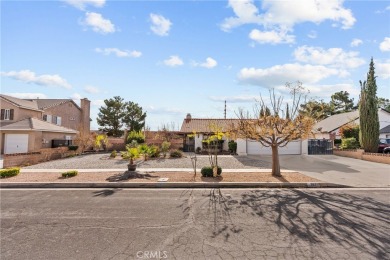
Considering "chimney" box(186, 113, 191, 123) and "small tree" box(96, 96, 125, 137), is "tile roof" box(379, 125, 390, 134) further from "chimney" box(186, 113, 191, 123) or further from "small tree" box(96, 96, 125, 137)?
"small tree" box(96, 96, 125, 137)

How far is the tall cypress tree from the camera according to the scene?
20.4 meters

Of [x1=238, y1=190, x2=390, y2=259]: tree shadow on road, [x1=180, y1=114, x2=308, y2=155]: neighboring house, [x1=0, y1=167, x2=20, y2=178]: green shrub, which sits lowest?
[x1=238, y1=190, x2=390, y2=259]: tree shadow on road

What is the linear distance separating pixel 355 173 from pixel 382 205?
656 cm

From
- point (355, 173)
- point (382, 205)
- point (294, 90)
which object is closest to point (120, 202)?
point (382, 205)

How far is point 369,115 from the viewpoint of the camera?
20734 mm

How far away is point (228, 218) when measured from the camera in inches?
245

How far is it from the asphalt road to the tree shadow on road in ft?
0.08

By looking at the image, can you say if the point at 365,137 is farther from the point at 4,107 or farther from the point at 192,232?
the point at 4,107

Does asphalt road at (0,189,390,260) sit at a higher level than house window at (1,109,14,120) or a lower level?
lower

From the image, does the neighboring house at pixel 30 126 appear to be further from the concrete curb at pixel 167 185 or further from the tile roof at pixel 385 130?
the tile roof at pixel 385 130

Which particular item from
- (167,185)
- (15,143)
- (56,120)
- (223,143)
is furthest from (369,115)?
(56,120)

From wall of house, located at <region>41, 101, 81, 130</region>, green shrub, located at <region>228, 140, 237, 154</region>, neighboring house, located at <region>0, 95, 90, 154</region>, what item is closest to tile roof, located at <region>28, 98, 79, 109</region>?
neighboring house, located at <region>0, 95, 90, 154</region>

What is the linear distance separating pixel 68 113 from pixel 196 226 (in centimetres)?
3724

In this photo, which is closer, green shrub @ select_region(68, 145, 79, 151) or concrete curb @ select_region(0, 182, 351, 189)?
concrete curb @ select_region(0, 182, 351, 189)
